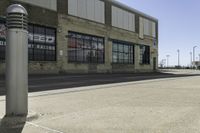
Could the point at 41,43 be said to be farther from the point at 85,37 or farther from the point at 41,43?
the point at 85,37

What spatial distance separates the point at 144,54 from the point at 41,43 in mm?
27855

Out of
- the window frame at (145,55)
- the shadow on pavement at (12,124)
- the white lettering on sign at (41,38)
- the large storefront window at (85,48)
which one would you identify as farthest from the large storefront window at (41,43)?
the shadow on pavement at (12,124)

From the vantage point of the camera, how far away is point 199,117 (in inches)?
332

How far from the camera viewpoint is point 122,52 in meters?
50.2

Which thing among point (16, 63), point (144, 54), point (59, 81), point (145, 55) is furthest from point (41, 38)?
point (145, 55)

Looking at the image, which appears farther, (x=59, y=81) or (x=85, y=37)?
(x=85, y=37)

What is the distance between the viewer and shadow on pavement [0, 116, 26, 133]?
6826mm

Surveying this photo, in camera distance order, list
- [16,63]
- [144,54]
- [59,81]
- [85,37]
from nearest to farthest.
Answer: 1. [16,63]
2. [59,81]
3. [85,37]
4. [144,54]

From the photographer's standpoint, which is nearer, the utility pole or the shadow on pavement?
the shadow on pavement

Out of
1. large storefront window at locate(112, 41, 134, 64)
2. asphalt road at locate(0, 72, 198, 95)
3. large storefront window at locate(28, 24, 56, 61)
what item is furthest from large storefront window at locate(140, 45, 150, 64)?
asphalt road at locate(0, 72, 198, 95)

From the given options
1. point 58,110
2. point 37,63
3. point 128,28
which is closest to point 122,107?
point 58,110

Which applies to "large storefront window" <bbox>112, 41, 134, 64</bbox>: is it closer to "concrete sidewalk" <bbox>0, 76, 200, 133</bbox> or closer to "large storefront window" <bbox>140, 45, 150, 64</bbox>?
"large storefront window" <bbox>140, 45, 150, 64</bbox>

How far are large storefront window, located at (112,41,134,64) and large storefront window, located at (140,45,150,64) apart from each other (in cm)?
347

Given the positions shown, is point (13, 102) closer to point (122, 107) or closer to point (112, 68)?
point (122, 107)
